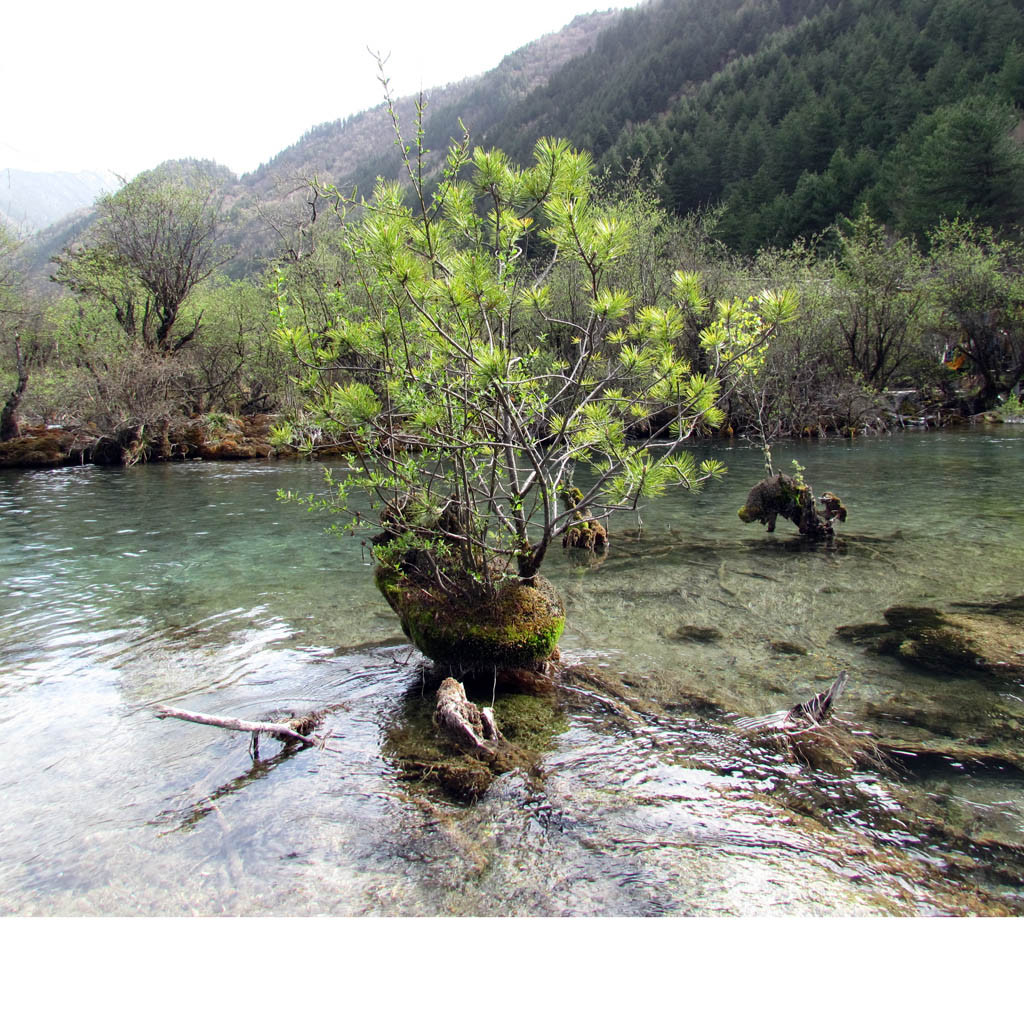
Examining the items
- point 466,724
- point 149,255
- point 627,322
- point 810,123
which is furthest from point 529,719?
point 810,123

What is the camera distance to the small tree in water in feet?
16.5

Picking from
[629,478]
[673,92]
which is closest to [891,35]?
[673,92]

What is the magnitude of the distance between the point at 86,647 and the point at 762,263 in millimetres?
37798

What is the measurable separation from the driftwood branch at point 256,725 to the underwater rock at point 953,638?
5.36 meters

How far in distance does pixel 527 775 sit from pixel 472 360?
9.50ft

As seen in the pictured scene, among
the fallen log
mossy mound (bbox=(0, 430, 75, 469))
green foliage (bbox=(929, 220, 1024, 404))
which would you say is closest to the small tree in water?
the fallen log

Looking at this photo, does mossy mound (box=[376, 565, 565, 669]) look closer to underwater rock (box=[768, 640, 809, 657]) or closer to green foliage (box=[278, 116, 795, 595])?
green foliage (box=[278, 116, 795, 595])

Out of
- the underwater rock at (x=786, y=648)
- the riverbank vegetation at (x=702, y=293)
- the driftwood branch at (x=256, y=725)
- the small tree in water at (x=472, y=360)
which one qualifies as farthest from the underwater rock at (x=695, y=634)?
the riverbank vegetation at (x=702, y=293)

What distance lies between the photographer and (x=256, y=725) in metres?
4.42

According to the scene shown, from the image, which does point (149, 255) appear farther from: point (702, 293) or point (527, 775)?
point (527, 775)

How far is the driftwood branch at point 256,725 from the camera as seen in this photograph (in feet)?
13.7

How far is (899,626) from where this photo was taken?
7.21 meters

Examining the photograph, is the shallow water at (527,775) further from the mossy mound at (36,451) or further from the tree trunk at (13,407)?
the tree trunk at (13,407)

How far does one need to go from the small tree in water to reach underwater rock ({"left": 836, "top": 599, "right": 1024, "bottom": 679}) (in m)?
2.61
